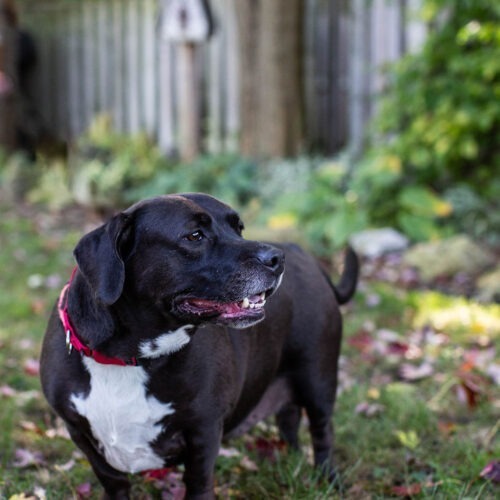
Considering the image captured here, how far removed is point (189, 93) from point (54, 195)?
7.42ft

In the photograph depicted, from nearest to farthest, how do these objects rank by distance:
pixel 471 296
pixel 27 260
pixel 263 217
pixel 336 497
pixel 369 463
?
pixel 336 497 < pixel 369 463 < pixel 471 296 < pixel 27 260 < pixel 263 217

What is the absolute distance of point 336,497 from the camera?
122 inches

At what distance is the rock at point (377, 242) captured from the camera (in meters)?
7.11

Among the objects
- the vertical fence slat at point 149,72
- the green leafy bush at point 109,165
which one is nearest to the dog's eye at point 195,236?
the green leafy bush at point 109,165

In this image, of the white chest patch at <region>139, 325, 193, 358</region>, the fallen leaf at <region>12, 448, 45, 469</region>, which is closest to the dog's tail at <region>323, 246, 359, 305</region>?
the white chest patch at <region>139, 325, 193, 358</region>

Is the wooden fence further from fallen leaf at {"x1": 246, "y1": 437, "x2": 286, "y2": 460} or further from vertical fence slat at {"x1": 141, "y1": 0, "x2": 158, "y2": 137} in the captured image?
fallen leaf at {"x1": 246, "y1": 437, "x2": 286, "y2": 460}

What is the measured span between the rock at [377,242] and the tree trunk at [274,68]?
223 cm

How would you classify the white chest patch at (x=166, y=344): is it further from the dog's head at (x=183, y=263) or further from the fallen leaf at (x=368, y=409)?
the fallen leaf at (x=368, y=409)

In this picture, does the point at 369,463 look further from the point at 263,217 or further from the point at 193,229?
the point at 263,217

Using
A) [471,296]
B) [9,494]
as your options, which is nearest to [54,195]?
[471,296]

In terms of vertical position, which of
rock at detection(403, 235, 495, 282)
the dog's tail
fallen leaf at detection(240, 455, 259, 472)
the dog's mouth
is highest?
the dog's mouth

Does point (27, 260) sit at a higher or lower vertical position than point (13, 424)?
lower

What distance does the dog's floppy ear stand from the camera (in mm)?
2459

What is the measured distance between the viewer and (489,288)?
19.1 feet
